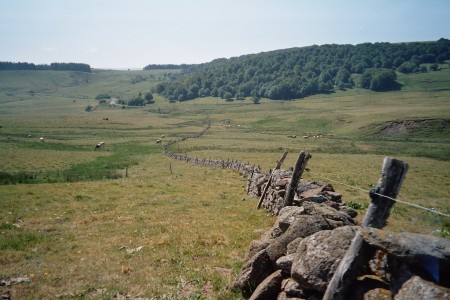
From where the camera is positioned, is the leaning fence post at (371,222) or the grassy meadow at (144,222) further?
the grassy meadow at (144,222)

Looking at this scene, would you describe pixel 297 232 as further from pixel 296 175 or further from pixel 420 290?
pixel 296 175

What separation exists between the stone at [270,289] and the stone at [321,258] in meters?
1.05

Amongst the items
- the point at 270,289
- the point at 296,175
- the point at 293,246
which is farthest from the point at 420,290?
the point at 296,175

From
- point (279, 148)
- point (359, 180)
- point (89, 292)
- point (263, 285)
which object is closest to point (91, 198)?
point (89, 292)

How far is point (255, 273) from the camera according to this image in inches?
367

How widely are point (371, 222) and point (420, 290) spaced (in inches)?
83.1

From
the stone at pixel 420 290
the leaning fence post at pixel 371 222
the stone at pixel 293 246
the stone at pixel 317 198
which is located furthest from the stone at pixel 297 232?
the stone at pixel 317 198

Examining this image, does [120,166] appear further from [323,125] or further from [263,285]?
[323,125]

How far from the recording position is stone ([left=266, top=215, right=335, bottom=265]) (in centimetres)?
918

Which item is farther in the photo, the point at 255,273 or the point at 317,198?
the point at 317,198

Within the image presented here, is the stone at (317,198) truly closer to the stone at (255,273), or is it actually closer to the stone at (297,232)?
the stone at (297,232)

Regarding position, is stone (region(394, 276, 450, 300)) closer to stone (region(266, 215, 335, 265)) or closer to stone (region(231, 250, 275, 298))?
stone (region(266, 215, 335, 265))

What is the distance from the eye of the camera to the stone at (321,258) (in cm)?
704

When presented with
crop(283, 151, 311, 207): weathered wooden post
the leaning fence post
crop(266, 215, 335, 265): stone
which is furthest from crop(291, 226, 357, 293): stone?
crop(283, 151, 311, 207): weathered wooden post
